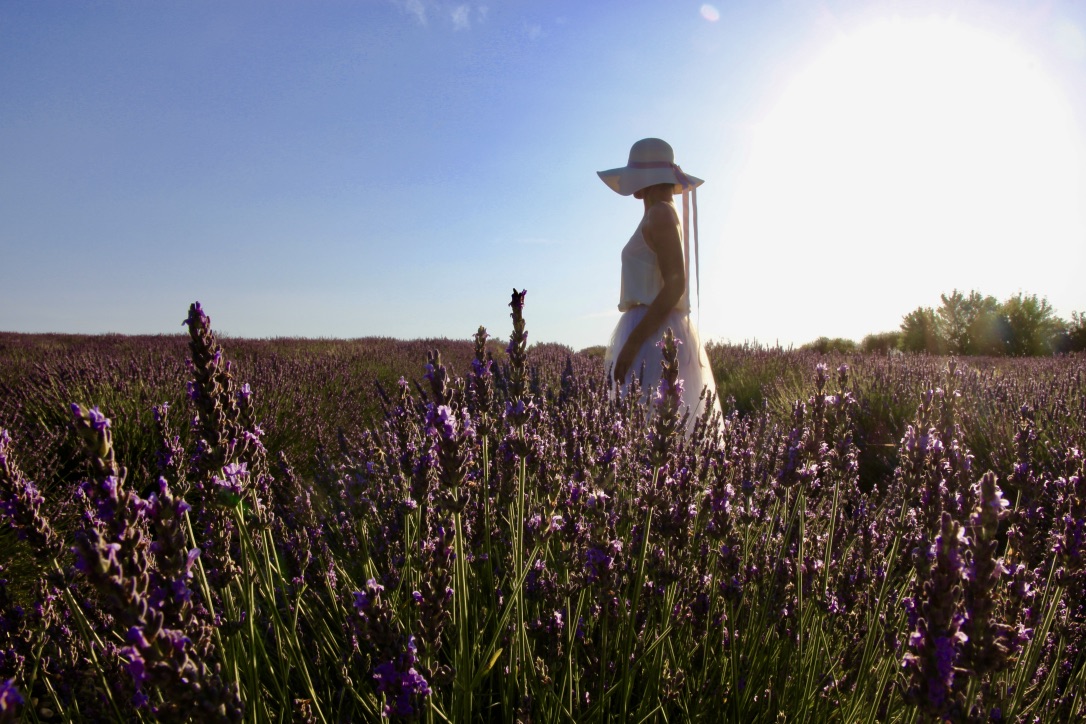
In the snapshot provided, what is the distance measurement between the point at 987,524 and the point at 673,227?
3.99 metres

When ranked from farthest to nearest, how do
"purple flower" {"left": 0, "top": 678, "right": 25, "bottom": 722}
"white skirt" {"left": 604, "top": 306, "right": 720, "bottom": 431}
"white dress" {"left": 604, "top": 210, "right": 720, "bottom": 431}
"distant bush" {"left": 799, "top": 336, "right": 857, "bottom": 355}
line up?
1. "distant bush" {"left": 799, "top": 336, "right": 857, "bottom": 355}
2. "white dress" {"left": 604, "top": 210, "right": 720, "bottom": 431}
3. "white skirt" {"left": 604, "top": 306, "right": 720, "bottom": 431}
4. "purple flower" {"left": 0, "top": 678, "right": 25, "bottom": 722}

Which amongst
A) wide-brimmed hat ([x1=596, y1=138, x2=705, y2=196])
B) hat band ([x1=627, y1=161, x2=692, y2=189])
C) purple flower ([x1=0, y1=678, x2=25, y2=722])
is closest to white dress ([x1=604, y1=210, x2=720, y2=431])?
wide-brimmed hat ([x1=596, y1=138, x2=705, y2=196])

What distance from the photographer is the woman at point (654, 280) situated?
15.0ft

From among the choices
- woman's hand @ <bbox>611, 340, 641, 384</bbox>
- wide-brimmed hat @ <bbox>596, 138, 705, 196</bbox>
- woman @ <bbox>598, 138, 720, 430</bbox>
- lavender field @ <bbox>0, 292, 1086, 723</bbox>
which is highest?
wide-brimmed hat @ <bbox>596, 138, 705, 196</bbox>

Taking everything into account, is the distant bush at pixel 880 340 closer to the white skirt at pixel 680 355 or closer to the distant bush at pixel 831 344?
the distant bush at pixel 831 344

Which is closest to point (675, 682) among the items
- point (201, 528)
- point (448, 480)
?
point (448, 480)

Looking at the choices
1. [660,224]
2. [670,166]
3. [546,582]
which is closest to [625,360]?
[660,224]

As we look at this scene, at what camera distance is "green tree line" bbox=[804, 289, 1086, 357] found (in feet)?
66.7

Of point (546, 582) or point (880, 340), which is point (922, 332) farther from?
point (546, 582)

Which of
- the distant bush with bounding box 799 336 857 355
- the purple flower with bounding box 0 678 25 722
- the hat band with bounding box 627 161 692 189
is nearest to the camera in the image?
the purple flower with bounding box 0 678 25 722

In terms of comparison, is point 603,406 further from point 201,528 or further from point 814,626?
point 201,528

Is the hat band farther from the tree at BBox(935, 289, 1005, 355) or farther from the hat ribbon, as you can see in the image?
the tree at BBox(935, 289, 1005, 355)

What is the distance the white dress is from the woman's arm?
9 centimetres

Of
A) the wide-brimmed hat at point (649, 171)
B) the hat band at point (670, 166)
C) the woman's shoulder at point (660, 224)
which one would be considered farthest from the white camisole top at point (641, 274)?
the hat band at point (670, 166)
